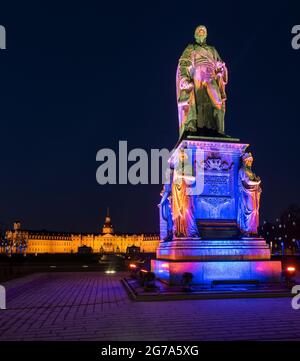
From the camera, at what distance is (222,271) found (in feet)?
50.3

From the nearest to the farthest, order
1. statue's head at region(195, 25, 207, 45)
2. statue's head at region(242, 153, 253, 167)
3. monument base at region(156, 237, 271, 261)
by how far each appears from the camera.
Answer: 1. monument base at region(156, 237, 271, 261)
2. statue's head at region(242, 153, 253, 167)
3. statue's head at region(195, 25, 207, 45)

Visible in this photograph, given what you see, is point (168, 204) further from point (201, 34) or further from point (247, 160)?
point (201, 34)

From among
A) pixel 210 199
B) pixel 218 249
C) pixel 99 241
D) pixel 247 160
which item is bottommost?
pixel 99 241

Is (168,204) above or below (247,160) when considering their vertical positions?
below

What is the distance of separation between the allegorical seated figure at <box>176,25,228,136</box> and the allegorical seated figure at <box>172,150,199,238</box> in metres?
2.35

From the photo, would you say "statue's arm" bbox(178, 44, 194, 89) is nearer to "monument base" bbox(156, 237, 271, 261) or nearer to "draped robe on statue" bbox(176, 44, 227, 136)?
"draped robe on statue" bbox(176, 44, 227, 136)

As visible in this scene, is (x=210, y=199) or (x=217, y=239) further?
(x=210, y=199)

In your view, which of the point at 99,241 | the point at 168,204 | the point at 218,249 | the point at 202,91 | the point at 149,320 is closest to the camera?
the point at 149,320

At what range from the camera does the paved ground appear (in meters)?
8.42

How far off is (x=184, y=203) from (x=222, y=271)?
304 cm

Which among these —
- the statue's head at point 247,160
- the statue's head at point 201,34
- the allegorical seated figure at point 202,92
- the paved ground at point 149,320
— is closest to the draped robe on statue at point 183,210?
the statue's head at point 247,160

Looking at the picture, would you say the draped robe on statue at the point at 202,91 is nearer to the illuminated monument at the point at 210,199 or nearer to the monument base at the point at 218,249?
the illuminated monument at the point at 210,199

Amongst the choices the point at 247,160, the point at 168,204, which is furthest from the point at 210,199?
the point at 168,204

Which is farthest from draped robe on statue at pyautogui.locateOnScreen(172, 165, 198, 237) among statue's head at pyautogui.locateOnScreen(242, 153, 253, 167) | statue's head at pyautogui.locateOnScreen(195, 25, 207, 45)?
statue's head at pyautogui.locateOnScreen(195, 25, 207, 45)
